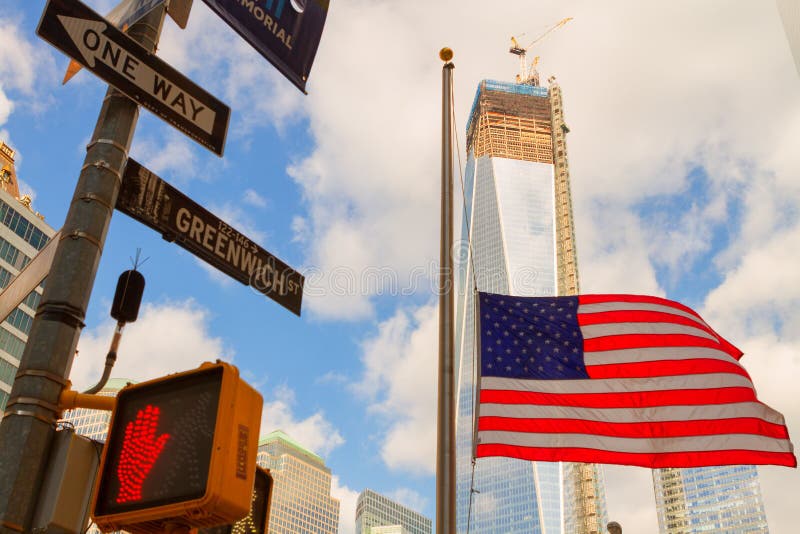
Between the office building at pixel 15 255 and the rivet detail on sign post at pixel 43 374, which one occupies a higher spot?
the office building at pixel 15 255

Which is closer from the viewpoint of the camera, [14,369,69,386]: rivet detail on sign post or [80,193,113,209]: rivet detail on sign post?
[14,369,69,386]: rivet detail on sign post

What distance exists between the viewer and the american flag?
41.2 ft

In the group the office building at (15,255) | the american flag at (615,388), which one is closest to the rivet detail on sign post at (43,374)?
the american flag at (615,388)

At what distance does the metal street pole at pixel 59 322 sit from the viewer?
3312 mm

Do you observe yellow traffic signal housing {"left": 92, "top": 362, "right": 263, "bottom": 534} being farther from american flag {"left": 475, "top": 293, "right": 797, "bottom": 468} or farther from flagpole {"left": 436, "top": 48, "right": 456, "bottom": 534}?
american flag {"left": 475, "top": 293, "right": 797, "bottom": 468}

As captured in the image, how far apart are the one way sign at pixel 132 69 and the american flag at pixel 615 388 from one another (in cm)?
846

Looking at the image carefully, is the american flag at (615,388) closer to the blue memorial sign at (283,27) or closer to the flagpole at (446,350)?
the flagpole at (446,350)

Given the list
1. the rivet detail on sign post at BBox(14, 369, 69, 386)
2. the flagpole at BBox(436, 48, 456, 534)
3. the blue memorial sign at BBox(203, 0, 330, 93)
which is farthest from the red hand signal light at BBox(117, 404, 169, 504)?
the flagpole at BBox(436, 48, 456, 534)

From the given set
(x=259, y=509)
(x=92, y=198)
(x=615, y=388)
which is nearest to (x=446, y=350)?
(x=615, y=388)

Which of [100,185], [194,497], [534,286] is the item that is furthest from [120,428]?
[534,286]

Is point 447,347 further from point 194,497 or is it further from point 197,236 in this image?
point 194,497

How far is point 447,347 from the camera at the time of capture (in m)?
Result: 9.89

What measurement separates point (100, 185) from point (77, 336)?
0.89m

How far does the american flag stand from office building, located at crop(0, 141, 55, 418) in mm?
72594
